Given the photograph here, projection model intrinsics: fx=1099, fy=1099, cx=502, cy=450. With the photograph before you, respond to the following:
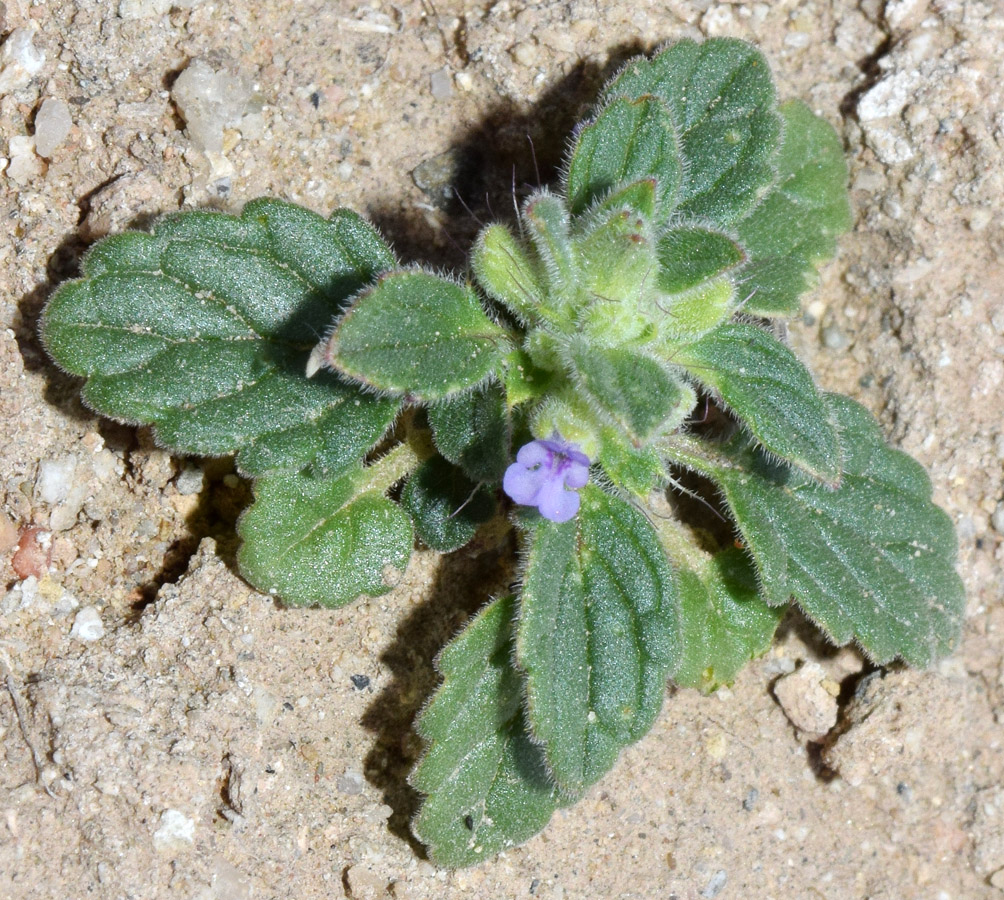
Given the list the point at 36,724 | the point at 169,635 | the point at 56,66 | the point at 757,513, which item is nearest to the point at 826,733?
the point at 757,513

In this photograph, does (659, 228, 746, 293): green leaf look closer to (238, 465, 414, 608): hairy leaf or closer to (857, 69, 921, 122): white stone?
(238, 465, 414, 608): hairy leaf

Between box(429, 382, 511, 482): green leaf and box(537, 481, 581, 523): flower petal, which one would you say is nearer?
box(537, 481, 581, 523): flower petal

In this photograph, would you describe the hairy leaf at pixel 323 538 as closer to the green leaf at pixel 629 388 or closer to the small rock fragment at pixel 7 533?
the small rock fragment at pixel 7 533

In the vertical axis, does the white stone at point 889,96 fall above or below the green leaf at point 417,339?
above

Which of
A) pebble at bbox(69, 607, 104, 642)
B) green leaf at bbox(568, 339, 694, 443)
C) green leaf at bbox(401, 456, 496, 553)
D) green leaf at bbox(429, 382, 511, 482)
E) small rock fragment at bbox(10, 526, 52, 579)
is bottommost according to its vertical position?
pebble at bbox(69, 607, 104, 642)

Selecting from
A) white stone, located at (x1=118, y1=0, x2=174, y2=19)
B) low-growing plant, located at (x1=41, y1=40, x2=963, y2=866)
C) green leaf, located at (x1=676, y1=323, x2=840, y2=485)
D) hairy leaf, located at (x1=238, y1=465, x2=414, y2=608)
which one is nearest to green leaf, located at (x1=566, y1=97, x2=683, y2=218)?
low-growing plant, located at (x1=41, y1=40, x2=963, y2=866)

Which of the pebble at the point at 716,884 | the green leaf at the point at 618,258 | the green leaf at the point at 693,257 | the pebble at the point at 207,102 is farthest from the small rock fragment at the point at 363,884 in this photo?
the pebble at the point at 207,102

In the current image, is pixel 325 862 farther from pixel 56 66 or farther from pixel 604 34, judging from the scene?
pixel 604 34
